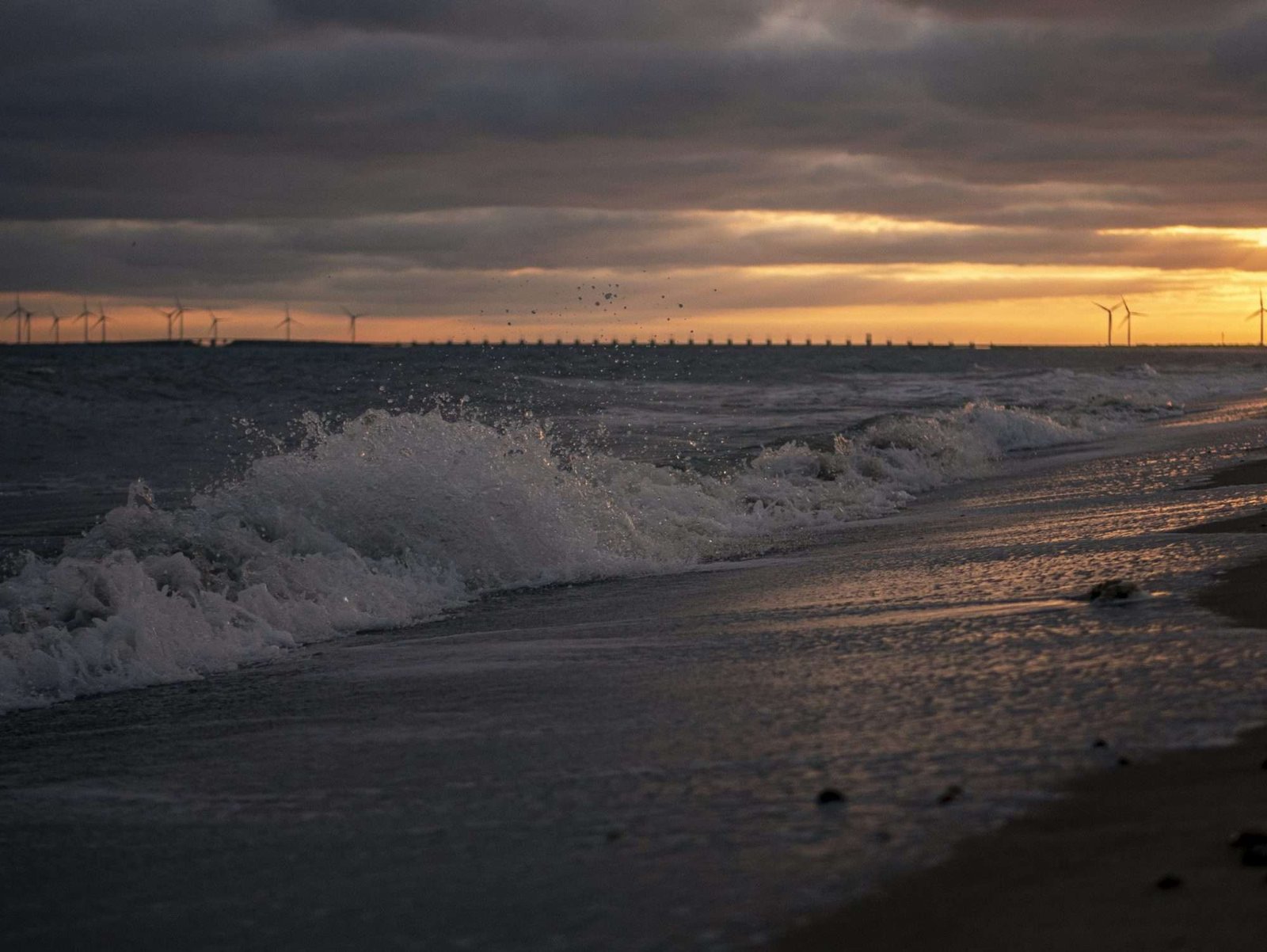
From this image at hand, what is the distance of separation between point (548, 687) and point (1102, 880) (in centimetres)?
362

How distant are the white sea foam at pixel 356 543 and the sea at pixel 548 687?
1.6 inches

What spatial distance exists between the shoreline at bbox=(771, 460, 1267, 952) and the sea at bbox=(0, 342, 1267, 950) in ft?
0.46

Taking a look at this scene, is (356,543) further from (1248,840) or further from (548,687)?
(1248,840)

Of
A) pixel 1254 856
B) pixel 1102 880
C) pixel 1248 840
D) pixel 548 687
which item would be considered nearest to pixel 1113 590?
pixel 548 687

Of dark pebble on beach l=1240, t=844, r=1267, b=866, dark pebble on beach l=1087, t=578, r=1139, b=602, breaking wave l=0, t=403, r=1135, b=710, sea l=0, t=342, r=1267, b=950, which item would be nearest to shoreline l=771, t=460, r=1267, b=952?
dark pebble on beach l=1240, t=844, r=1267, b=866

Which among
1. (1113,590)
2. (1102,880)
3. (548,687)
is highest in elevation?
(1113,590)

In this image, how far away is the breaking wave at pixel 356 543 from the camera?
8.75m

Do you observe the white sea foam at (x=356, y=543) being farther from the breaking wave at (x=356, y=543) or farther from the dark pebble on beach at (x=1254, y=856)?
the dark pebble on beach at (x=1254, y=856)

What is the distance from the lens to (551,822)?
479cm

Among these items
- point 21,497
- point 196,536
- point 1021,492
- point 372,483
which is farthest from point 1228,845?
point 21,497

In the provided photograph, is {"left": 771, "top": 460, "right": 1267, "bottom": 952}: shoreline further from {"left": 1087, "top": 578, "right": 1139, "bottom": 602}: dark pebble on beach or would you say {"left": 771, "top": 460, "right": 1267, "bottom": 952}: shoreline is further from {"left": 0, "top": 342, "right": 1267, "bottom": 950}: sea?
{"left": 1087, "top": 578, "right": 1139, "bottom": 602}: dark pebble on beach

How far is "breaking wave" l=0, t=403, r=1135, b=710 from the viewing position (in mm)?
8750

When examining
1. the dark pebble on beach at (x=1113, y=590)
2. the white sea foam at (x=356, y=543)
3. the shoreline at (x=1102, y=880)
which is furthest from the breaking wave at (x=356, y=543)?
the shoreline at (x=1102, y=880)

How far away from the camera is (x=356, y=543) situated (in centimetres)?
1227
